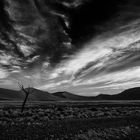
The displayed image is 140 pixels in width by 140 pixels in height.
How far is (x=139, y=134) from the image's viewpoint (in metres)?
16.8

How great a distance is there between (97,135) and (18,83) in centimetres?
3055

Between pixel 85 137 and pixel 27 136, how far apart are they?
521cm

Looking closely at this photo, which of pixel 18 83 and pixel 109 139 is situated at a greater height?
pixel 18 83

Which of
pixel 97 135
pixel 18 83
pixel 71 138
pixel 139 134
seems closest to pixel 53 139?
pixel 71 138

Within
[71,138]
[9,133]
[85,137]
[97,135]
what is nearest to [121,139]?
[97,135]

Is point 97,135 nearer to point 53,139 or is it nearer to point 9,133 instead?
point 53,139

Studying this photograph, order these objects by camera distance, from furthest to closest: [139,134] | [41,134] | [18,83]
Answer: [18,83], [139,134], [41,134]

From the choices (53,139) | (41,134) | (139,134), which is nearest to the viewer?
(53,139)

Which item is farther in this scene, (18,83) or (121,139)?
(18,83)

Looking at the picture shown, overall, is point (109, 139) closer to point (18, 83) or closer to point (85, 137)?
point (85, 137)

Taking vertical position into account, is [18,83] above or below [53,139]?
above

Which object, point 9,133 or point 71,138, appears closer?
point 71,138

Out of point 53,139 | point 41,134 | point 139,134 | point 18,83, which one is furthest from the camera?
point 18,83

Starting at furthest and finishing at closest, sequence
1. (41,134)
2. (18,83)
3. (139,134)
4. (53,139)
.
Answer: (18,83) < (139,134) < (41,134) < (53,139)
